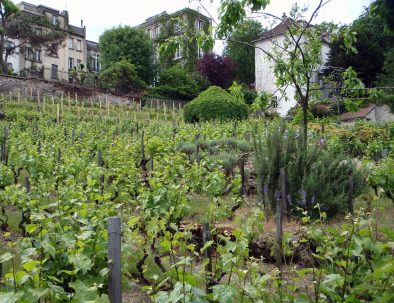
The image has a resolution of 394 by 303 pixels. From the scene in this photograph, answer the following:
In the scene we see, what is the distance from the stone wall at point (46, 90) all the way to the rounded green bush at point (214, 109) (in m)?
10.6

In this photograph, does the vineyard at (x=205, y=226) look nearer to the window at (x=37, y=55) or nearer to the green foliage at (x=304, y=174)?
the green foliage at (x=304, y=174)

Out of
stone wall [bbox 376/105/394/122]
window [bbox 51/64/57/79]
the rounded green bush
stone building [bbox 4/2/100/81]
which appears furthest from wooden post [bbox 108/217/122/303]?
window [bbox 51/64/57/79]

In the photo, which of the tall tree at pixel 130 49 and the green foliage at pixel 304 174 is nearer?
the green foliage at pixel 304 174

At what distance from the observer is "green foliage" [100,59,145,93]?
36.6 m

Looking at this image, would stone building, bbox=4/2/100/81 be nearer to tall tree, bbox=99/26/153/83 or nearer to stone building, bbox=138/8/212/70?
tall tree, bbox=99/26/153/83

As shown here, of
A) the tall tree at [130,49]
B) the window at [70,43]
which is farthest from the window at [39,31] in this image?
the window at [70,43]

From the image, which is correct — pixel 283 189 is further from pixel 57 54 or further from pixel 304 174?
pixel 57 54

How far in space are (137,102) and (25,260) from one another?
32132mm

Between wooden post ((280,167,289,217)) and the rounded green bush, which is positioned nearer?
wooden post ((280,167,289,217))

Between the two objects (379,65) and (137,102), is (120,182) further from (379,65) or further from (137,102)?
(379,65)

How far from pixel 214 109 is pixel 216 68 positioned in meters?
21.5

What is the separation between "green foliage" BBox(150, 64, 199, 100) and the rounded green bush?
50.5 feet

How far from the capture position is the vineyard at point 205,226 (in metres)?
2.56

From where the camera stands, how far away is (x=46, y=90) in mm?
31109
